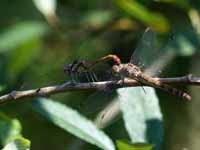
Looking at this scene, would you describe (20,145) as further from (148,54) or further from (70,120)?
(148,54)

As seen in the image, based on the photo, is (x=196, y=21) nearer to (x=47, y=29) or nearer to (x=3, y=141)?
(x=47, y=29)

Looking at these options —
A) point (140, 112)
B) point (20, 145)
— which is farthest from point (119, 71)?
point (20, 145)

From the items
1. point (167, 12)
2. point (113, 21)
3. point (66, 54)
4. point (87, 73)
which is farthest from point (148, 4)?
point (87, 73)

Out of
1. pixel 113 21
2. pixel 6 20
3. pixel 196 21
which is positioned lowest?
pixel 196 21

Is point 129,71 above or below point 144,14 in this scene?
below

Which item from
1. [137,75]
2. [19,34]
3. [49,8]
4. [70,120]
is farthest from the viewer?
[19,34]

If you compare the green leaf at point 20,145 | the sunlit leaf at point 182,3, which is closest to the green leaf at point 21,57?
the sunlit leaf at point 182,3

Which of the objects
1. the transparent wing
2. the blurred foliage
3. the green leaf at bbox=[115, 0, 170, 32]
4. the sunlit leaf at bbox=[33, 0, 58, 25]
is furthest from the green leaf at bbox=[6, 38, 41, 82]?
the transparent wing
